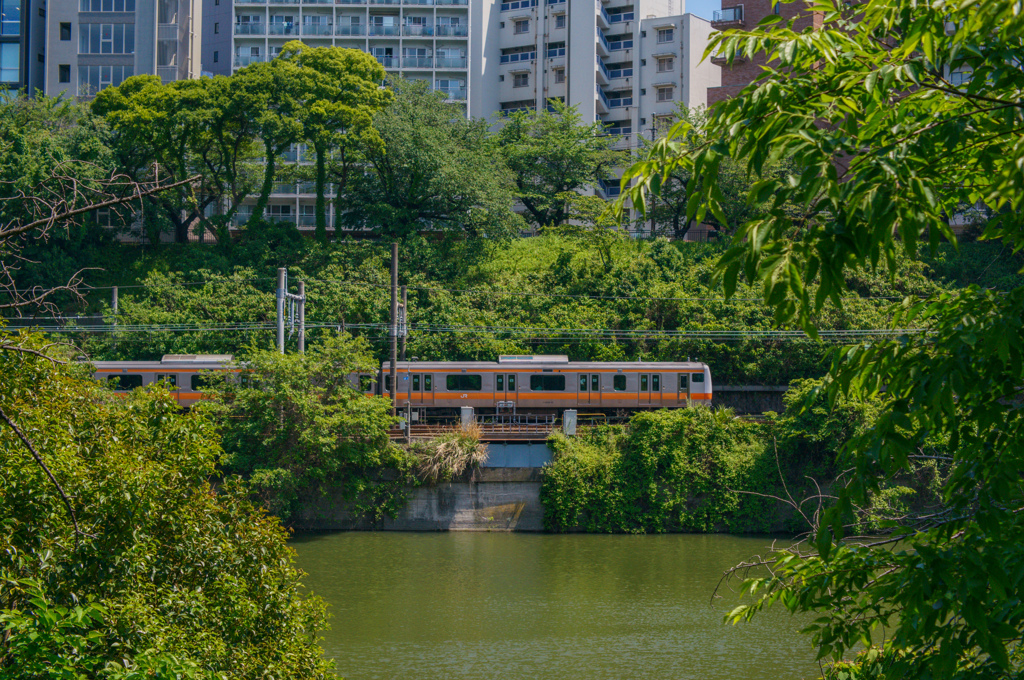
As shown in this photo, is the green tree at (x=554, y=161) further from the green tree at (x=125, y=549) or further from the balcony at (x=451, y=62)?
the green tree at (x=125, y=549)

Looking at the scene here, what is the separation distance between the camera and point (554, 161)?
43.1 meters

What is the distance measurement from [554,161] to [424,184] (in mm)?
7623

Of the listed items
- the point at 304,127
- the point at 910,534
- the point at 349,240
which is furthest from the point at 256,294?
the point at 910,534

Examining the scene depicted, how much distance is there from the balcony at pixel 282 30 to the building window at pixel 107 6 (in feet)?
25.7

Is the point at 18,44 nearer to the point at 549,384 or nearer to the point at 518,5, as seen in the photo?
the point at 518,5

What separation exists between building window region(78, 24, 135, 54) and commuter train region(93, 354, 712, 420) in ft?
81.4

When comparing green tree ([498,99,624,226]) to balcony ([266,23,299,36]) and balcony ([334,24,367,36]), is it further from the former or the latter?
balcony ([266,23,299,36])

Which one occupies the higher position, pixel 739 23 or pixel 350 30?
pixel 350 30

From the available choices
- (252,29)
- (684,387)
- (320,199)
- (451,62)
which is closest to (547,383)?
(684,387)

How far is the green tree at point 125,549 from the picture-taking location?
4.87m

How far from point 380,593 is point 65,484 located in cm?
1307

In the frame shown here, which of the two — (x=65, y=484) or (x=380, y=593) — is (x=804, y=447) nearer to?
(x=380, y=593)

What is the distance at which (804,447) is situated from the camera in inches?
1025

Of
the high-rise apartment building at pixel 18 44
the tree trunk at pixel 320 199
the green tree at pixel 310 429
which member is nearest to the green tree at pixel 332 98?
the tree trunk at pixel 320 199
